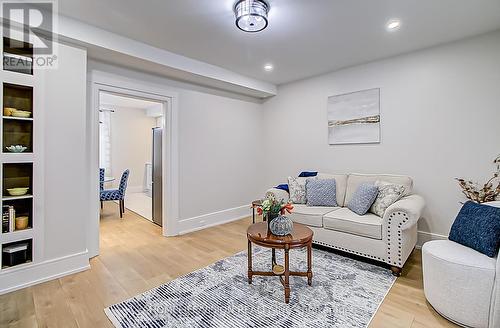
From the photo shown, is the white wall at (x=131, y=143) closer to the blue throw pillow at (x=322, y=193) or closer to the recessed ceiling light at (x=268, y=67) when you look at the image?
the recessed ceiling light at (x=268, y=67)

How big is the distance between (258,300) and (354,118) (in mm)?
3092

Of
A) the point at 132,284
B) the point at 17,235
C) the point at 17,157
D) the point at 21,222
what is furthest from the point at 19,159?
the point at 132,284

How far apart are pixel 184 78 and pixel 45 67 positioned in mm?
1744

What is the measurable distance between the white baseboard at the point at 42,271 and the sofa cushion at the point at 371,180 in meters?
3.46

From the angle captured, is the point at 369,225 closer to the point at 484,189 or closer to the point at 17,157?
the point at 484,189

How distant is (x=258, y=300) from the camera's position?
2068 mm

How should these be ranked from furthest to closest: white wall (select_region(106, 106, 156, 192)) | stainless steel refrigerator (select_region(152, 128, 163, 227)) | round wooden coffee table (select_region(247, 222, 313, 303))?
white wall (select_region(106, 106, 156, 192)) → stainless steel refrigerator (select_region(152, 128, 163, 227)) → round wooden coffee table (select_region(247, 222, 313, 303))

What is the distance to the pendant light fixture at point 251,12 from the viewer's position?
84.5 inches

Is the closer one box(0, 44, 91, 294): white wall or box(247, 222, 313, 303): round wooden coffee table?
box(247, 222, 313, 303): round wooden coffee table

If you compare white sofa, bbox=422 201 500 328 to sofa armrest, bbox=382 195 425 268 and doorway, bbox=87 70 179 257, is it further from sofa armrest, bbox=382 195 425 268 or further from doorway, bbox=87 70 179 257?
doorway, bbox=87 70 179 257

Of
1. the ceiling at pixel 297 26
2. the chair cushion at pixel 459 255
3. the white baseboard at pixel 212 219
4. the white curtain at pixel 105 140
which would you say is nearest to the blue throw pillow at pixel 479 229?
the chair cushion at pixel 459 255

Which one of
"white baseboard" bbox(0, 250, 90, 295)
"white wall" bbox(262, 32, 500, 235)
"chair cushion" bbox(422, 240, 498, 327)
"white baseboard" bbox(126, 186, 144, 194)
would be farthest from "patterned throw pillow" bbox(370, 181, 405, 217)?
"white baseboard" bbox(126, 186, 144, 194)

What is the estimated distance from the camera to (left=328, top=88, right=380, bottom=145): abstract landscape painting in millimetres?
3660

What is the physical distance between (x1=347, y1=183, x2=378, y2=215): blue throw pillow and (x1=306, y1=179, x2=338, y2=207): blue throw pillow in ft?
1.21
